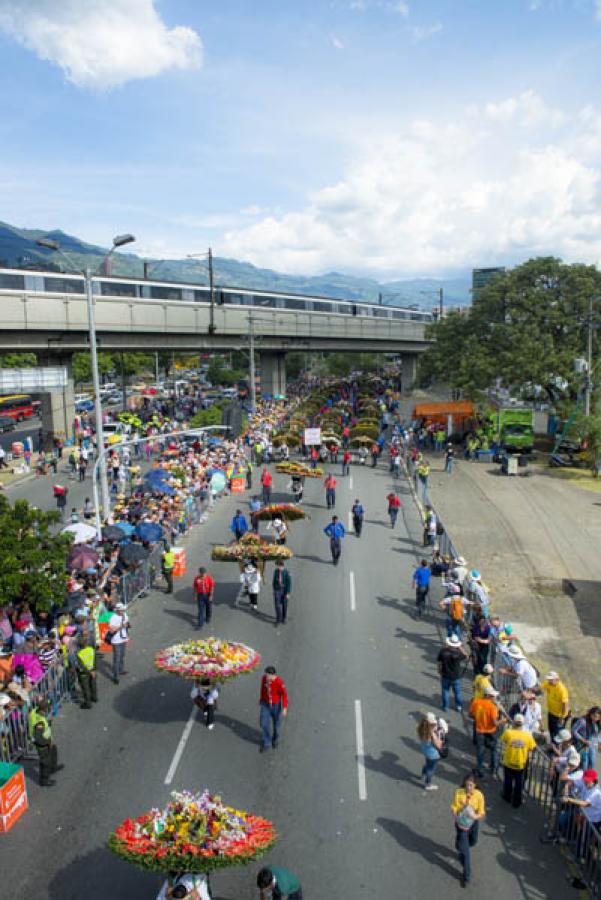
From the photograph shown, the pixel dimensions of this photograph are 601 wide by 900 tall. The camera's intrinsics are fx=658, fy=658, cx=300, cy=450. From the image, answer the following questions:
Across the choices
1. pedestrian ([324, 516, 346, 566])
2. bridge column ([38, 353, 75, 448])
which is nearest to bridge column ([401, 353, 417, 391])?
bridge column ([38, 353, 75, 448])

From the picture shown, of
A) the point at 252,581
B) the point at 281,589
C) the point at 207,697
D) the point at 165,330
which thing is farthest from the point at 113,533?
the point at 165,330

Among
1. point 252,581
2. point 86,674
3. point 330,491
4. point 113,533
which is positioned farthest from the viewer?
point 330,491

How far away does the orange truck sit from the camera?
46.7m

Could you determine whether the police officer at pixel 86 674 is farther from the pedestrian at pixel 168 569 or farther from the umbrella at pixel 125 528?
the umbrella at pixel 125 528

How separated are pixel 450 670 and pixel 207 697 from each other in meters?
4.43

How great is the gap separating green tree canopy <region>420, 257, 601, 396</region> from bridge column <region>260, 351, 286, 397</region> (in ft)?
78.8

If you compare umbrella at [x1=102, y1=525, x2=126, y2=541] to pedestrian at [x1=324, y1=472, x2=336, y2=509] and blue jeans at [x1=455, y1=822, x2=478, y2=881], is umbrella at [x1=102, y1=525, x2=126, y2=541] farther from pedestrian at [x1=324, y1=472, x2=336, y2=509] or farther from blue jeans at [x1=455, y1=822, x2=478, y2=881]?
blue jeans at [x1=455, y1=822, x2=478, y2=881]

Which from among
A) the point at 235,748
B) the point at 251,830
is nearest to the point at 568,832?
the point at 251,830

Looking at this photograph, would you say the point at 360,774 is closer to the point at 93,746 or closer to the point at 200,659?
the point at 200,659

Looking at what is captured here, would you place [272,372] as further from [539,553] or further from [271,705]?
[271,705]

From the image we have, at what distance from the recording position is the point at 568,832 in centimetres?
891

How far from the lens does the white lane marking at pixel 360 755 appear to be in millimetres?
10062

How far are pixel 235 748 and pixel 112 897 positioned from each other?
3.36 meters

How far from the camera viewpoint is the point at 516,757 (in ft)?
31.0
